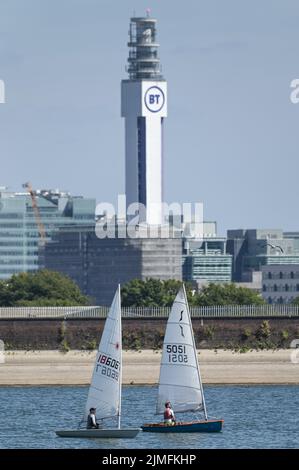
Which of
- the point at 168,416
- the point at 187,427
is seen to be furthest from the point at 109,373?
the point at 187,427

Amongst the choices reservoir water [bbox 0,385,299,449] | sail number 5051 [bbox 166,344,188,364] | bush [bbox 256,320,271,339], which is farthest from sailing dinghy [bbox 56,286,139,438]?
bush [bbox 256,320,271,339]

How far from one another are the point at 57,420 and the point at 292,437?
17056mm

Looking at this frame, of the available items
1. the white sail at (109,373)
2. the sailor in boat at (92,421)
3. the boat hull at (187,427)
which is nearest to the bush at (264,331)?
the boat hull at (187,427)

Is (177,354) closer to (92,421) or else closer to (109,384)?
(109,384)

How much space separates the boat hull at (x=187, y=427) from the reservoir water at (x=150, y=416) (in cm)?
34

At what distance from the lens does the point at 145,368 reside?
152 meters

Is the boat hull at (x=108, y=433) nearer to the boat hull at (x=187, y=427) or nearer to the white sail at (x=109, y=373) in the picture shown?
the white sail at (x=109, y=373)

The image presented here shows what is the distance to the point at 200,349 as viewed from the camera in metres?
154

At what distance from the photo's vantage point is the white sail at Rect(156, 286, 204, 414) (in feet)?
339

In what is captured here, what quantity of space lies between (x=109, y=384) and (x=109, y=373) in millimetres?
552

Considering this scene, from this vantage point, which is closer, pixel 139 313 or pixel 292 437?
pixel 292 437
